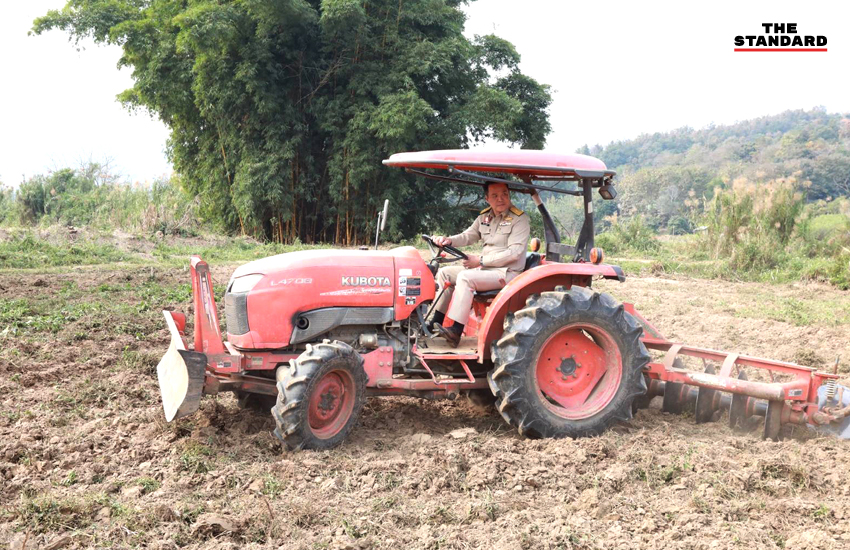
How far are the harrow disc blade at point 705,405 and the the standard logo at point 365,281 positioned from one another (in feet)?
7.62

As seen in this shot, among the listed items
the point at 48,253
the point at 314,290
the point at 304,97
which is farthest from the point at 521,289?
the point at 304,97

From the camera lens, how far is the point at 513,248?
5.19m

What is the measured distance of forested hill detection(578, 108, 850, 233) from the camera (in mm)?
35656

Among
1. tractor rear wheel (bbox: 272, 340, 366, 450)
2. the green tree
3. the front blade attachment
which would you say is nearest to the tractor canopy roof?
tractor rear wheel (bbox: 272, 340, 366, 450)

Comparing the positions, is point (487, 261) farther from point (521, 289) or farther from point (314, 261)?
point (314, 261)

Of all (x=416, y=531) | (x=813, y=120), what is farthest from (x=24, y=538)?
(x=813, y=120)

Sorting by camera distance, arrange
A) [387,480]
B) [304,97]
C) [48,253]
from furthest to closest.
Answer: [304,97], [48,253], [387,480]

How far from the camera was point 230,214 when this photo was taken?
712 inches

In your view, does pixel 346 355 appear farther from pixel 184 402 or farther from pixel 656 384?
pixel 656 384

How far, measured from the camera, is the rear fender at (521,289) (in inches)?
189

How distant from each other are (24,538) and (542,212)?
3802mm

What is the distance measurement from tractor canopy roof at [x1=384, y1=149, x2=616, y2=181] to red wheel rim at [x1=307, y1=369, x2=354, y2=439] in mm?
1458

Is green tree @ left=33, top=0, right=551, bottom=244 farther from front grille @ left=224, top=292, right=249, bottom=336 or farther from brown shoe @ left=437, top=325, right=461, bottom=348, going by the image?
front grille @ left=224, top=292, right=249, bottom=336

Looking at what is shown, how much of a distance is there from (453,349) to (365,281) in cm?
78
